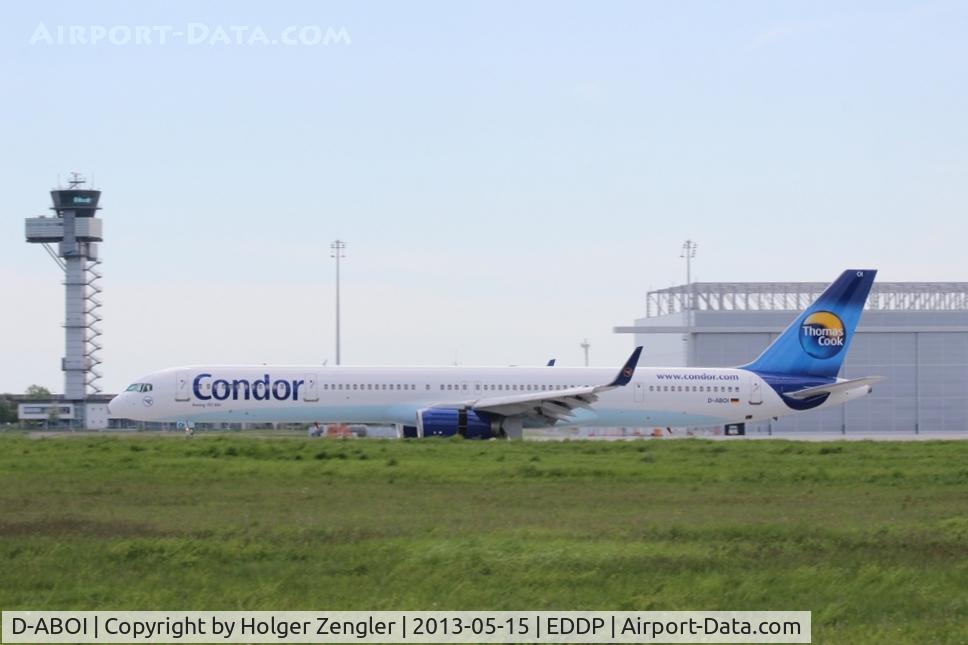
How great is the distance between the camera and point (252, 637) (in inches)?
463

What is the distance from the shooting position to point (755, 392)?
4888 centimetres

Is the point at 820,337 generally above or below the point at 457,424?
above

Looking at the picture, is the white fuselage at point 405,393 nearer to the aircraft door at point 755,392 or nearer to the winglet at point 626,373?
the aircraft door at point 755,392

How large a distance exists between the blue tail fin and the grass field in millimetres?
18605

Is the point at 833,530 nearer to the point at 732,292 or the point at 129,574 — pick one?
the point at 129,574

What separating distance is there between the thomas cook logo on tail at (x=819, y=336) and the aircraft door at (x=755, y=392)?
218cm

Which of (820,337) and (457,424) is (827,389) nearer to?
(820,337)

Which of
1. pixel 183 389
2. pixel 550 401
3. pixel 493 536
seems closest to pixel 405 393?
pixel 550 401

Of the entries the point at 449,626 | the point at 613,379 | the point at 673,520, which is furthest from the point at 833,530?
the point at 613,379

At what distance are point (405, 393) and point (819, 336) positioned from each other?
14.7 m

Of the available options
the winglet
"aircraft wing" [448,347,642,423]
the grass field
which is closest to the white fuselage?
"aircraft wing" [448,347,642,423]

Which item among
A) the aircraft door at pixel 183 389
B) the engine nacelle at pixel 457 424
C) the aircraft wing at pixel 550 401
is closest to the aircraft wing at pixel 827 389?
the aircraft wing at pixel 550 401

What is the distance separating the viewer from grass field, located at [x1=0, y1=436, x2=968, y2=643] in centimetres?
1365

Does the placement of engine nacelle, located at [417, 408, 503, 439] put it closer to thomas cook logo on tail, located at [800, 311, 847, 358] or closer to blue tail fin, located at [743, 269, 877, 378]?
blue tail fin, located at [743, 269, 877, 378]
